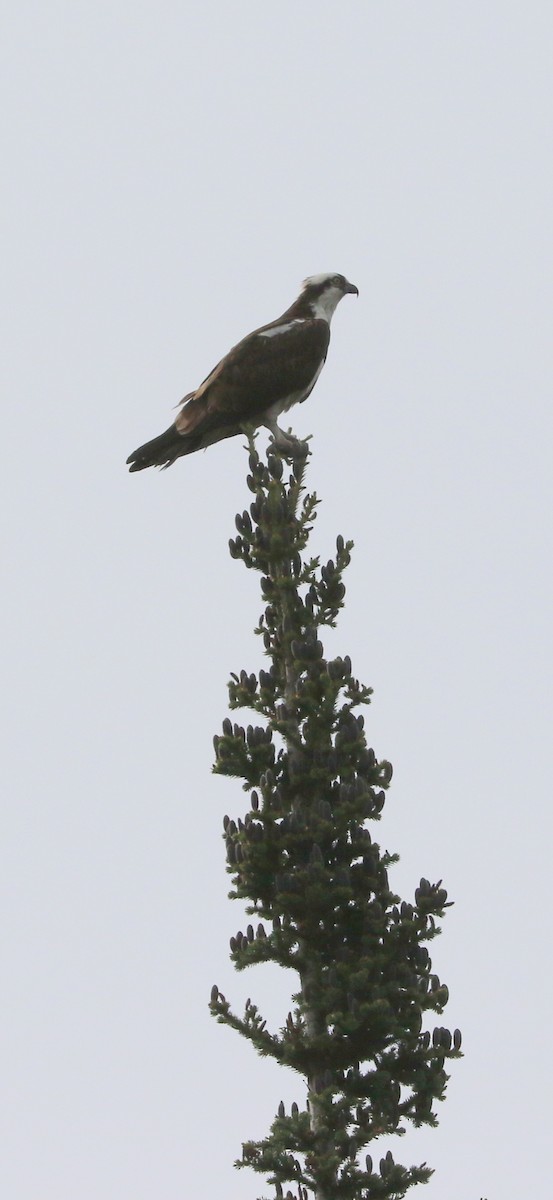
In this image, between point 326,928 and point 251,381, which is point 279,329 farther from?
point 326,928

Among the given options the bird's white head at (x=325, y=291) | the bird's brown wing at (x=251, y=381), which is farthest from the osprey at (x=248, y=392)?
the bird's white head at (x=325, y=291)

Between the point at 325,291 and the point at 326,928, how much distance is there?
8.99 metres

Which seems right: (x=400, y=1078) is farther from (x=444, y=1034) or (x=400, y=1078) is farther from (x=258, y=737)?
(x=258, y=737)

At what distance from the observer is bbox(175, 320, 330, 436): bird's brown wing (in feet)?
55.0

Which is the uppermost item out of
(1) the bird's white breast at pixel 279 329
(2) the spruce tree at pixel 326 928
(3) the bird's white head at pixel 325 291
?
(3) the bird's white head at pixel 325 291

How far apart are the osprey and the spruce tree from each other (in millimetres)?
2984

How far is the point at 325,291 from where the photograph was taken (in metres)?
18.9

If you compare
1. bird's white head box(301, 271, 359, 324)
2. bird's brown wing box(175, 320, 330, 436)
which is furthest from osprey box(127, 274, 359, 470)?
bird's white head box(301, 271, 359, 324)

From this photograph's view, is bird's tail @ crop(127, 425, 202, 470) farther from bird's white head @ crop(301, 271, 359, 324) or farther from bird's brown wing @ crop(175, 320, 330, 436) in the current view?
bird's white head @ crop(301, 271, 359, 324)

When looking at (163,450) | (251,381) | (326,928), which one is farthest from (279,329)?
(326,928)

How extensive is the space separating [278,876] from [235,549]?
3404 millimetres

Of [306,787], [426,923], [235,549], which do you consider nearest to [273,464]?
[235,549]

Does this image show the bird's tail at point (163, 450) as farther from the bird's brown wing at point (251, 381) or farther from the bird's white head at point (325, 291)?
the bird's white head at point (325, 291)

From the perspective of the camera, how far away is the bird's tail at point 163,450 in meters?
16.7
